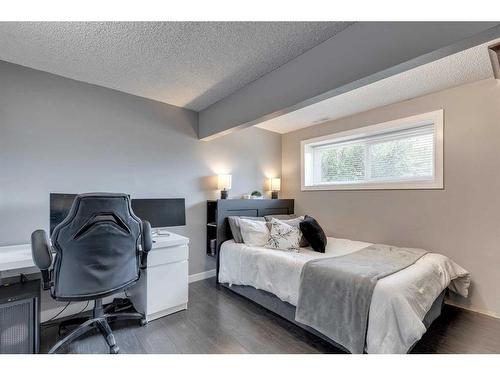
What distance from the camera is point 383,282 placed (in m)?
1.55

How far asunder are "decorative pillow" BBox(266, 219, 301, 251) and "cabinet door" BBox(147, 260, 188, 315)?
3.20 ft

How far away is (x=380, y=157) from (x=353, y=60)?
6.27 ft

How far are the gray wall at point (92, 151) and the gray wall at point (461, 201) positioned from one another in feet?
6.87

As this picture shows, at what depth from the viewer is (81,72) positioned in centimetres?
214

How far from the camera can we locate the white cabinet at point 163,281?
6.86 ft

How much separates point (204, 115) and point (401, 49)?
227 cm

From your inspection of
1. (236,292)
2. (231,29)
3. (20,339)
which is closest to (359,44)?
(231,29)

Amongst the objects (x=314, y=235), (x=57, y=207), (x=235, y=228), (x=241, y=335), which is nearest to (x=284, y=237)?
(x=314, y=235)

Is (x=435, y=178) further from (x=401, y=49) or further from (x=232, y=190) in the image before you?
(x=232, y=190)

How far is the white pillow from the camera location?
8.92 feet

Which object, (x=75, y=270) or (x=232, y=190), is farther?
(x=232, y=190)

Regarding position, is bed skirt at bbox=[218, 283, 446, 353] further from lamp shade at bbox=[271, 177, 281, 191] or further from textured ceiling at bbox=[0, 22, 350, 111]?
textured ceiling at bbox=[0, 22, 350, 111]

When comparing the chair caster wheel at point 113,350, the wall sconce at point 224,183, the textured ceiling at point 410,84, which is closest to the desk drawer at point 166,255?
the chair caster wheel at point 113,350
